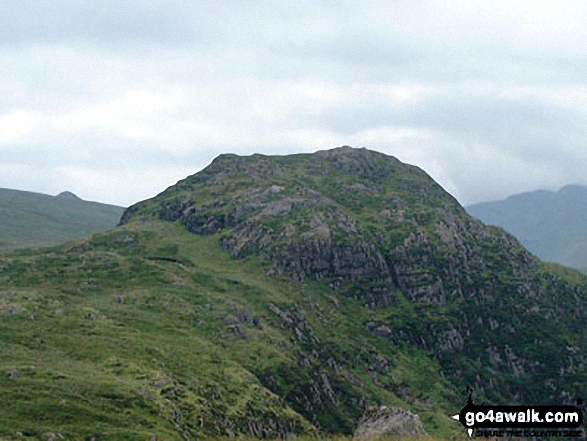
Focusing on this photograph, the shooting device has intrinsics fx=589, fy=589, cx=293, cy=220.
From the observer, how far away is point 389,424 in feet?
161

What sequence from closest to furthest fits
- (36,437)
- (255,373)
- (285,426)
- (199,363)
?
(36,437) → (285,426) → (199,363) → (255,373)

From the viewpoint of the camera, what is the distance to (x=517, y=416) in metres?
22.9

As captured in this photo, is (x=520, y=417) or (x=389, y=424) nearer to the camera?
(x=520, y=417)

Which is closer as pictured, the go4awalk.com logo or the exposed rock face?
the go4awalk.com logo

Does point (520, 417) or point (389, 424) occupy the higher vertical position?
point (520, 417)

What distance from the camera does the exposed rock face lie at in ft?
157

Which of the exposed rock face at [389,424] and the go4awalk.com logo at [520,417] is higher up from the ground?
the go4awalk.com logo at [520,417]

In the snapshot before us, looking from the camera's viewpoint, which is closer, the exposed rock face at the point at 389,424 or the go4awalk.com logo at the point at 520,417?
the go4awalk.com logo at the point at 520,417

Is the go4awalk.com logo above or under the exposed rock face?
above

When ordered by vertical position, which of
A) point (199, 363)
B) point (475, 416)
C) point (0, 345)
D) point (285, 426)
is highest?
point (475, 416)

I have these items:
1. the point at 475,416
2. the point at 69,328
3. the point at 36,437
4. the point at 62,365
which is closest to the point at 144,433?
the point at 36,437

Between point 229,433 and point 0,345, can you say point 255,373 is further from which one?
point 0,345

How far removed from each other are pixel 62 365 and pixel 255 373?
221 feet

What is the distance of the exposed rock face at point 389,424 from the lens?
4782 centimetres
